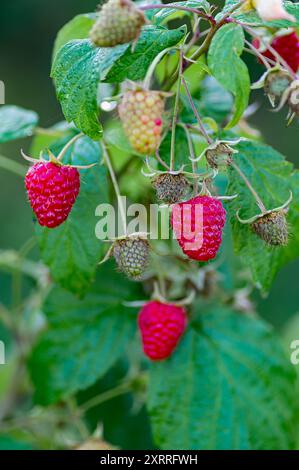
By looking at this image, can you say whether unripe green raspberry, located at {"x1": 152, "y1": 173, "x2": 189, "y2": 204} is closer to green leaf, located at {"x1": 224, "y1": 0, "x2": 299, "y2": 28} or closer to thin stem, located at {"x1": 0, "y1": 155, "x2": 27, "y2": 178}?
green leaf, located at {"x1": 224, "y1": 0, "x2": 299, "y2": 28}

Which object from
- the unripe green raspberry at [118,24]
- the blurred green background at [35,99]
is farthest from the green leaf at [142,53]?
the blurred green background at [35,99]

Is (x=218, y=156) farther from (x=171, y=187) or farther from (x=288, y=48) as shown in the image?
(x=288, y=48)

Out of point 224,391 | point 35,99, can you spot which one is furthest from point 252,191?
point 35,99

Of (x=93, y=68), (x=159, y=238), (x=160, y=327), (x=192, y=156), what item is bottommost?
(x=160, y=327)

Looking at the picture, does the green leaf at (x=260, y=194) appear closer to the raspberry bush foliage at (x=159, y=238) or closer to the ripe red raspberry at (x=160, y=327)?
the raspberry bush foliage at (x=159, y=238)

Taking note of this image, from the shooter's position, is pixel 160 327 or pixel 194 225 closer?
pixel 194 225

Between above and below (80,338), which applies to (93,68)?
above

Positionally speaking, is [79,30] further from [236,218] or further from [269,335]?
[269,335]
